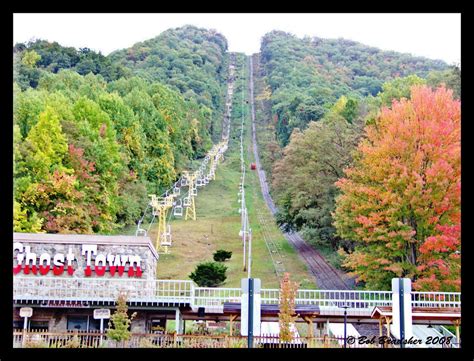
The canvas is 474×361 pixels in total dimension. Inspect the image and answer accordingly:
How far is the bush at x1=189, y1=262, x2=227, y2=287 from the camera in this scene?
2936cm

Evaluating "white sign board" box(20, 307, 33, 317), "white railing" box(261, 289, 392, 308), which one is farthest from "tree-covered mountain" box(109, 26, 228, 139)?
"white sign board" box(20, 307, 33, 317)

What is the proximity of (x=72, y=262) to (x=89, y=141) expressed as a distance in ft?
45.8

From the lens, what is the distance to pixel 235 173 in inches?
2470

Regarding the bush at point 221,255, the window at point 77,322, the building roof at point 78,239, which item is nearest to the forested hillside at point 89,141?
the bush at point 221,255

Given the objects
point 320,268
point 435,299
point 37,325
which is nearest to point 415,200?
point 435,299

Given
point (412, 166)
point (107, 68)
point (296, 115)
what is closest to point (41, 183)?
point (412, 166)

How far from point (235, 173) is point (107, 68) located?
16.1 m

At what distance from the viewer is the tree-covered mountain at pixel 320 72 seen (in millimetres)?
61875

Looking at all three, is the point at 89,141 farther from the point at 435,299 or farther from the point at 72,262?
the point at 435,299

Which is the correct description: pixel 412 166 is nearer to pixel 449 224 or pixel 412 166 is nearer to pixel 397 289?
pixel 449 224

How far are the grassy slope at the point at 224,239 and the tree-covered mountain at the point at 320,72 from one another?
8458 mm

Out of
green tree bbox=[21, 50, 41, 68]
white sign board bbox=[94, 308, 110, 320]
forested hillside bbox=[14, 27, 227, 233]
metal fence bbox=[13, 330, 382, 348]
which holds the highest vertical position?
green tree bbox=[21, 50, 41, 68]

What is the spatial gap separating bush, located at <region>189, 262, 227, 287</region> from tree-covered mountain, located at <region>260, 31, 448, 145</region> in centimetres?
2738

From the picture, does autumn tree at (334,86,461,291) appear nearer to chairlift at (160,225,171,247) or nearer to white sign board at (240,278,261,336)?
white sign board at (240,278,261,336)
